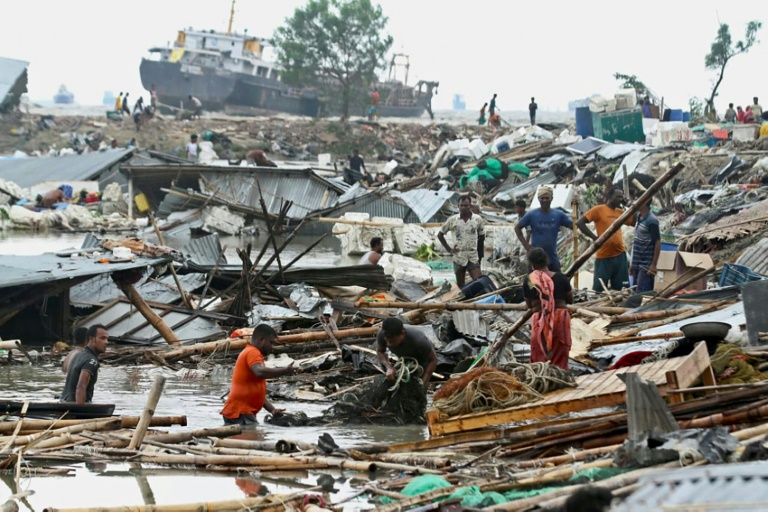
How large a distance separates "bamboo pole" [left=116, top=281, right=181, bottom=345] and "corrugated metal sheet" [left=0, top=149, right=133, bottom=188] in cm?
2155

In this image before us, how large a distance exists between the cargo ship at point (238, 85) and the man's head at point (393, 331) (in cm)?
5781

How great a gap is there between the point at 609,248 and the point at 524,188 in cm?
1451

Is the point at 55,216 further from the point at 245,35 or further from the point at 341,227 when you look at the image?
the point at 245,35

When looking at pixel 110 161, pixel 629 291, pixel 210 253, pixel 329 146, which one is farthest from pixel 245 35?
pixel 629 291

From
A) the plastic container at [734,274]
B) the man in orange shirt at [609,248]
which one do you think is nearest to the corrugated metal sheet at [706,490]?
the plastic container at [734,274]

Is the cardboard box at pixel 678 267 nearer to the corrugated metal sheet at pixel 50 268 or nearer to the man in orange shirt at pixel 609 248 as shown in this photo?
the man in orange shirt at pixel 609 248

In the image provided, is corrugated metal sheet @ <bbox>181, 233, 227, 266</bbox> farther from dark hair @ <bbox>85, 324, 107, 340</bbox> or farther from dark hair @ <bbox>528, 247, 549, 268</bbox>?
dark hair @ <bbox>528, 247, 549, 268</bbox>

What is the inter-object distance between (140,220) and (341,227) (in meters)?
8.55

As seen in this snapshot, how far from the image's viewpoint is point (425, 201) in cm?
2634

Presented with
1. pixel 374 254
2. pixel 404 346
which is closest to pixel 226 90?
pixel 374 254

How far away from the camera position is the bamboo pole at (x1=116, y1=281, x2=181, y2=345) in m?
12.8

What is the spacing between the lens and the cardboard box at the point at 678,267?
12.6 meters

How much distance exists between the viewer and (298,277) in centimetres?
1402

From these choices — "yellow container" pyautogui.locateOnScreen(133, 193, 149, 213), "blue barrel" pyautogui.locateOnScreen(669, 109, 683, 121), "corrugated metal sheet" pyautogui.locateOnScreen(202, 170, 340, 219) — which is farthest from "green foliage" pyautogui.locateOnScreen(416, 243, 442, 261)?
"blue barrel" pyautogui.locateOnScreen(669, 109, 683, 121)
